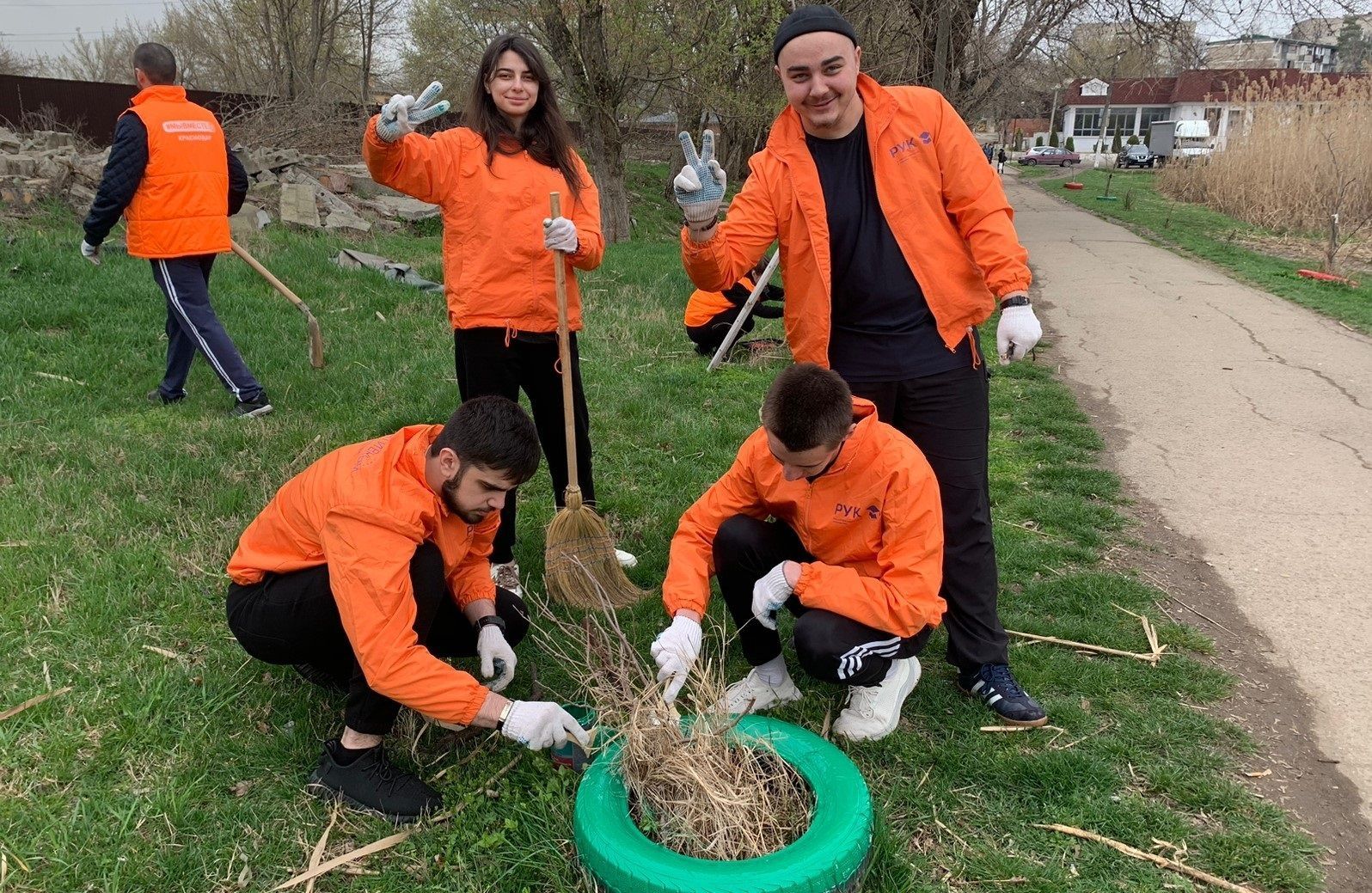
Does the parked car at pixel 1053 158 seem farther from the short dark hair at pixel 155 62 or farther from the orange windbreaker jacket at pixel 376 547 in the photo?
the orange windbreaker jacket at pixel 376 547

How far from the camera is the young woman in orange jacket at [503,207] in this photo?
Answer: 3445 mm

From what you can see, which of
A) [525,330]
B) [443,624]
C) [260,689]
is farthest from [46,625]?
[525,330]

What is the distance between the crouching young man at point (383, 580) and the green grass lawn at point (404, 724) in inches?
7.2

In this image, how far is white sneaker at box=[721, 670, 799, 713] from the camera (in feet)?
9.77

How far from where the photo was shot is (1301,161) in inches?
593

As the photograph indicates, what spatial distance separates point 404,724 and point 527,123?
2.18 meters

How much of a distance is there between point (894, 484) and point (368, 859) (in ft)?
5.48

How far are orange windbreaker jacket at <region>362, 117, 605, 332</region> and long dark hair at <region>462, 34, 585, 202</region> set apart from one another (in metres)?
0.04

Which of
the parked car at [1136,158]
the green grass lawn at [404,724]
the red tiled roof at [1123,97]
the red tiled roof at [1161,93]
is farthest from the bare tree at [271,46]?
the red tiled roof at [1123,97]

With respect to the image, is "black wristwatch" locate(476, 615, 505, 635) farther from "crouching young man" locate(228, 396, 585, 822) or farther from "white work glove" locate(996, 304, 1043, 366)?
"white work glove" locate(996, 304, 1043, 366)

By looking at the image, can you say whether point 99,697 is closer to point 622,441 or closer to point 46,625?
point 46,625

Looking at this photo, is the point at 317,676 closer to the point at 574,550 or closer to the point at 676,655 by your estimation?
the point at 574,550

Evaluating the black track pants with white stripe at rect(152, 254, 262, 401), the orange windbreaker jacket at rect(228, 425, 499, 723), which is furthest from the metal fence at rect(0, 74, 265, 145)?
the orange windbreaker jacket at rect(228, 425, 499, 723)

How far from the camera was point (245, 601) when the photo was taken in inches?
Answer: 104
